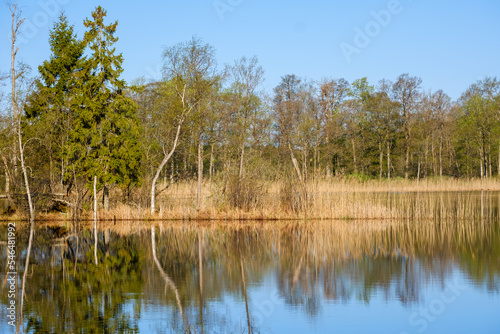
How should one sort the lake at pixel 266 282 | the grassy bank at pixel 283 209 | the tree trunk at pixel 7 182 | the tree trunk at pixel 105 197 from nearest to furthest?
1. the lake at pixel 266 282
2. the grassy bank at pixel 283 209
3. the tree trunk at pixel 7 182
4. the tree trunk at pixel 105 197

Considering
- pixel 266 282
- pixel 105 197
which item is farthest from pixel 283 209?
pixel 266 282

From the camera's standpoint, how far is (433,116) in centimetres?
5222

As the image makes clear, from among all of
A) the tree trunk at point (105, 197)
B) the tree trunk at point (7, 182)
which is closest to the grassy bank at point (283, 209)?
the tree trunk at point (105, 197)

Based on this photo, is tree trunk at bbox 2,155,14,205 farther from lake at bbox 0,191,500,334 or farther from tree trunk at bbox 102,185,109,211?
lake at bbox 0,191,500,334

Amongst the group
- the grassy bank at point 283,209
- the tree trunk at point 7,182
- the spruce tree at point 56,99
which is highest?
the spruce tree at point 56,99

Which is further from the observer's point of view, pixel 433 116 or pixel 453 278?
pixel 433 116

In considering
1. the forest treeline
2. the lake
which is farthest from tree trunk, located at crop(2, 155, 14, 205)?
the lake

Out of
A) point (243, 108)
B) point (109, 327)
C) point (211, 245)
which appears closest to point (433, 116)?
point (243, 108)

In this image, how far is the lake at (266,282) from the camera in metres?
8.35

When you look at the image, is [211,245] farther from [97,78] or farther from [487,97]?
[487,97]

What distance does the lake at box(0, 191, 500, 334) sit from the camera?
8.35 metres

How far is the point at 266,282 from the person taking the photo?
11.3m

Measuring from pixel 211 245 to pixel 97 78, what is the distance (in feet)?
39.2

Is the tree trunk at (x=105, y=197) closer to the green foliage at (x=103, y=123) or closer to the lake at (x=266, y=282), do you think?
the green foliage at (x=103, y=123)
